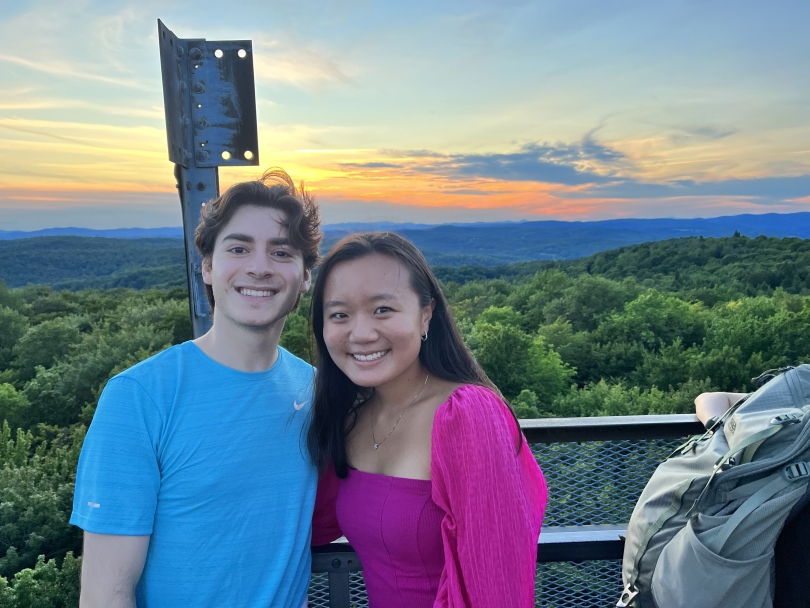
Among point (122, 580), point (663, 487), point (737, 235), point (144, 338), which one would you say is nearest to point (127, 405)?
point (122, 580)

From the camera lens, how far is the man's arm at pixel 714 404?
1999 mm

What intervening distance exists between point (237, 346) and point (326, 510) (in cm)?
60

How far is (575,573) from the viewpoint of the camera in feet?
7.61

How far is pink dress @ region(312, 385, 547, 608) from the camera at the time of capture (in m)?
1.48

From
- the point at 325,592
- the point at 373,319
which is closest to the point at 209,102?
the point at 373,319

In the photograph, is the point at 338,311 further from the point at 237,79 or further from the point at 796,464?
the point at 796,464

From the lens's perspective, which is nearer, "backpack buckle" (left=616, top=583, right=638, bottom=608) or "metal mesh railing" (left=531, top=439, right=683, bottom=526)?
"backpack buckle" (left=616, top=583, right=638, bottom=608)

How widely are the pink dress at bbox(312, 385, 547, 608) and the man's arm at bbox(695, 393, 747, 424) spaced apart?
654 millimetres

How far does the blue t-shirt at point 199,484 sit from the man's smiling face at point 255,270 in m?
0.17

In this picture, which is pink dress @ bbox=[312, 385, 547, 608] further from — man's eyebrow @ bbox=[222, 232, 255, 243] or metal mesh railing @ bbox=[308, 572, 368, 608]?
man's eyebrow @ bbox=[222, 232, 255, 243]

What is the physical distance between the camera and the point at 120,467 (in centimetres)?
156

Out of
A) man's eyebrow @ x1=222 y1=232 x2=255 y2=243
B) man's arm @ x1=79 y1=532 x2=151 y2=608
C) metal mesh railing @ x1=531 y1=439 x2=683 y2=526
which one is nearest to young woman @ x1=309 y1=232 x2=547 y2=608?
man's eyebrow @ x1=222 y1=232 x2=255 y2=243

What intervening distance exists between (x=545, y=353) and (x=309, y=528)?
5914mm

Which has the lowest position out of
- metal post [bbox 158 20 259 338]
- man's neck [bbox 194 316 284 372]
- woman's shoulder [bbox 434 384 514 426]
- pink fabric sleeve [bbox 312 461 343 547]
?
pink fabric sleeve [bbox 312 461 343 547]
